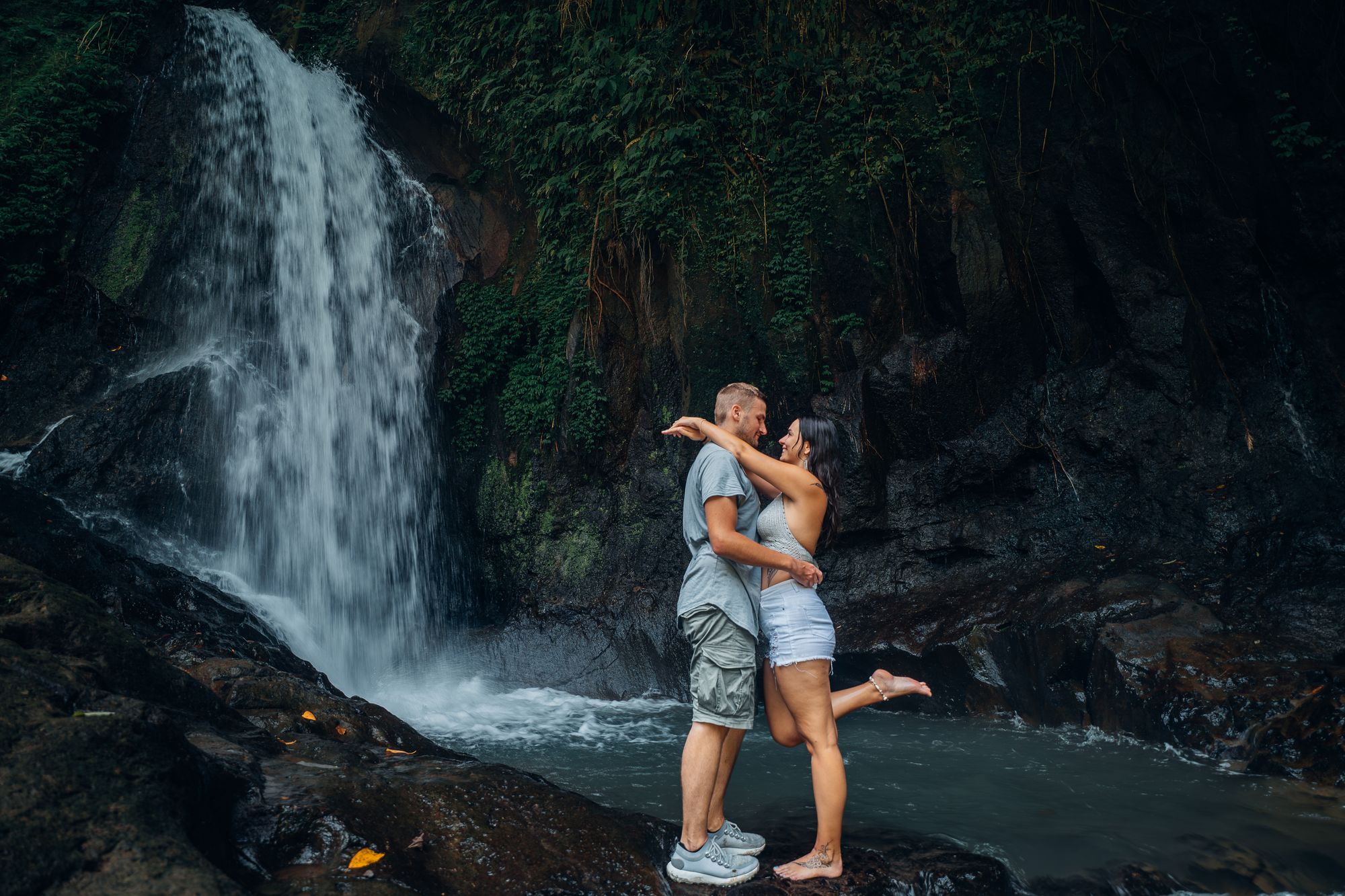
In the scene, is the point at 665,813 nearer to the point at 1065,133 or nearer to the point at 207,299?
the point at 1065,133

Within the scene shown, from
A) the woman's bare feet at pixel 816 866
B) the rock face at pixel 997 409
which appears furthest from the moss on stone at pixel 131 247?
the woman's bare feet at pixel 816 866

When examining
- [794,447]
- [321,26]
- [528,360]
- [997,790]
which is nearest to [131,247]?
[321,26]

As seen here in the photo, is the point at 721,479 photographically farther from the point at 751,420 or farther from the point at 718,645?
the point at 718,645

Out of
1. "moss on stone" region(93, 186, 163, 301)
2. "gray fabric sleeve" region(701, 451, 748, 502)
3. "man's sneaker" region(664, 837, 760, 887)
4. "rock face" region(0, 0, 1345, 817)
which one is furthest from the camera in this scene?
"moss on stone" region(93, 186, 163, 301)

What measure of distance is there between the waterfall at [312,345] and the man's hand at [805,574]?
20.5 feet

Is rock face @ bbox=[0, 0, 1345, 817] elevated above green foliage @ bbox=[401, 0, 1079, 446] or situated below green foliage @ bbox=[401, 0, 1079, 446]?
below

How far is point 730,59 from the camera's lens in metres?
9.33

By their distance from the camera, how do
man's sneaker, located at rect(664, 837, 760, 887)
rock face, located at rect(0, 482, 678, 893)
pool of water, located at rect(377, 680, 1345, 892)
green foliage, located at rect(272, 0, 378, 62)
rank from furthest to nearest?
green foliage, located at rect(272, 0, 378, 62) → pool of water, located at rect(377, 680, 1345, 892) → man's sneaker, located at rect(664, 837, 760, 887) → rock face, located at rect(0, 482, 678, 893)

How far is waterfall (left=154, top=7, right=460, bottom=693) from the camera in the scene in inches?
367

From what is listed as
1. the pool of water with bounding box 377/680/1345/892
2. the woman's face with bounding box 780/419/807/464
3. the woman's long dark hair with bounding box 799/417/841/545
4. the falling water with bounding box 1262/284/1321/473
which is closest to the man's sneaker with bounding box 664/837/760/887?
the pool of water with bounding box 377/680/1345/892

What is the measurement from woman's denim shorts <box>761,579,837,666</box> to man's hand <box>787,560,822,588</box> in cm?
4

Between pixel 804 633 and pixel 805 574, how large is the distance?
0.81ft

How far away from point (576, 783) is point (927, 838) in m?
2.31

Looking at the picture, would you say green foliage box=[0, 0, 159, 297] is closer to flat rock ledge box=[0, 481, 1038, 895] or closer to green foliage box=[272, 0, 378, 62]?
green foliage box=[272, 0, 378, 62]
